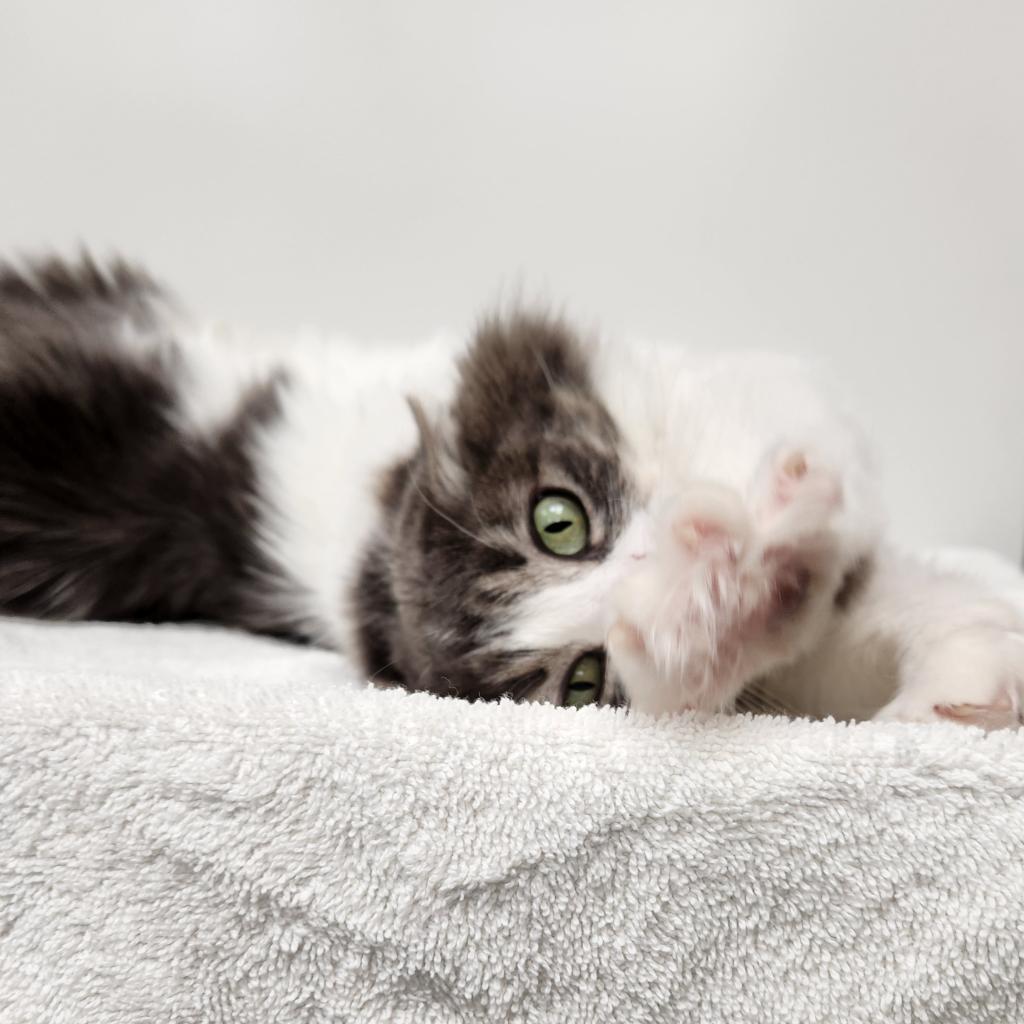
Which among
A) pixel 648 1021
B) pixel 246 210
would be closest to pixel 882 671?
pixel 648 1021

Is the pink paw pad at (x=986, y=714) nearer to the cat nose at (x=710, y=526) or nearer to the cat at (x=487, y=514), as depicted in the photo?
the cat at (x=487, y=514)

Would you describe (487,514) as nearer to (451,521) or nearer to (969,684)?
(451,521)

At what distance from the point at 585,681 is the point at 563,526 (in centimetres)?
22

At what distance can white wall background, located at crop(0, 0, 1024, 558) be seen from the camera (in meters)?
2.26

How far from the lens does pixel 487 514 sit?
4.25ft

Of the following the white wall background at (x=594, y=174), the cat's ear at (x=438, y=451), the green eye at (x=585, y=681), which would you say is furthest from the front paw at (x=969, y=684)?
the white wall background at (x=594, y=174)

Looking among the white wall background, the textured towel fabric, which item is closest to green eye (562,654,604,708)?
the textured towel fabric

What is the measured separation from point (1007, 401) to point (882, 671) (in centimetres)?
156

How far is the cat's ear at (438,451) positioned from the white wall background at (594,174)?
3.48 ft

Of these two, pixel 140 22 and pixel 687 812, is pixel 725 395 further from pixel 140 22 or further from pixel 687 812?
pixel 140 22

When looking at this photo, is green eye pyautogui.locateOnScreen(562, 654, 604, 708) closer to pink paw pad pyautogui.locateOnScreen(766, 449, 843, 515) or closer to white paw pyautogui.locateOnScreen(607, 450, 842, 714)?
white paw pyautogui.locateOnScreen(607, 450, 842, 714)

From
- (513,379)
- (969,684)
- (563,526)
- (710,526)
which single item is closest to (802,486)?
(710,526)

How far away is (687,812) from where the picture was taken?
0.82m

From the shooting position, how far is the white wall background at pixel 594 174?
2256mm
